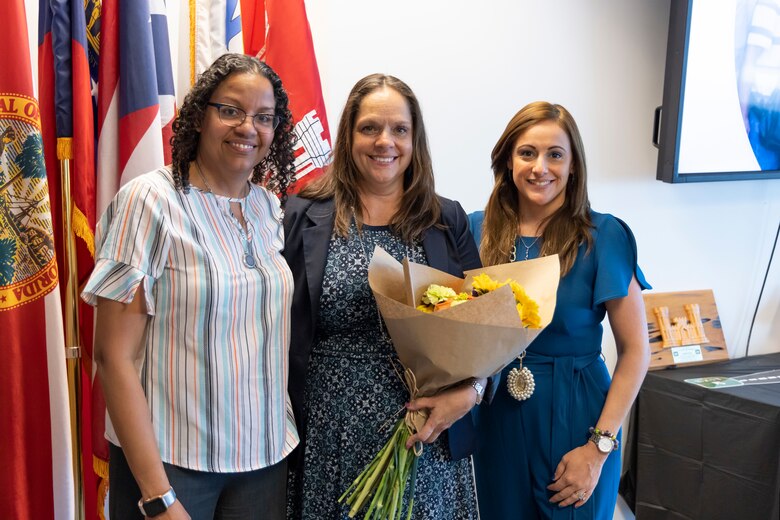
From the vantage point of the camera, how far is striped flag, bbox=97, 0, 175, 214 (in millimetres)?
1998

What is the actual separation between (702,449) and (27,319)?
2490 millimetres

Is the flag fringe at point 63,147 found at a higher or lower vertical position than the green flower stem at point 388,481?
higher

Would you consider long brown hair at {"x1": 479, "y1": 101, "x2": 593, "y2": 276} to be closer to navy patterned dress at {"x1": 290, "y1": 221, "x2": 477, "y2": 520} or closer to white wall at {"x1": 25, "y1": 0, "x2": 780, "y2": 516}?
navy patterned dress at {"x1": 290, "y1": 221, "x2": 477, "y2": 520}

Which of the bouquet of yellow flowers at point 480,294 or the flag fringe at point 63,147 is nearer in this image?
the bouquet of yellow flowers at point 480,294

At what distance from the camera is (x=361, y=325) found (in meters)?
1.62

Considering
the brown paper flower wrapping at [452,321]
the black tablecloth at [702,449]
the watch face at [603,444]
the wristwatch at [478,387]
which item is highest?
the brown paper flower wrapping at [452,321]

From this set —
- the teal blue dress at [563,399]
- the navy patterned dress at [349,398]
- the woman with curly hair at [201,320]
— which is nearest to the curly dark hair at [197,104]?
the woman with curly hair at [201,320]

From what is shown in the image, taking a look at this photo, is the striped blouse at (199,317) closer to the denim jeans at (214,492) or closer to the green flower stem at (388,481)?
the denim jeans at (214,492)

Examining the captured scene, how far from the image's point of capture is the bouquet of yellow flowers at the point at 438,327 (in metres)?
1.40

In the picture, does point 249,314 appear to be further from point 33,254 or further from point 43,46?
point 43,46

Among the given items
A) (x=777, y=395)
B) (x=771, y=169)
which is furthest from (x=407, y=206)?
(x=771, y=169)

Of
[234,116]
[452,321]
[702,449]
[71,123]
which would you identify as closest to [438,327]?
[452,321]

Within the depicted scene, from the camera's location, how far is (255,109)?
1446 mm

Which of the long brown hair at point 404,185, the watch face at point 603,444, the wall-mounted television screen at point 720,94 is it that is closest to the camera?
the long brown hair at point 404,185
